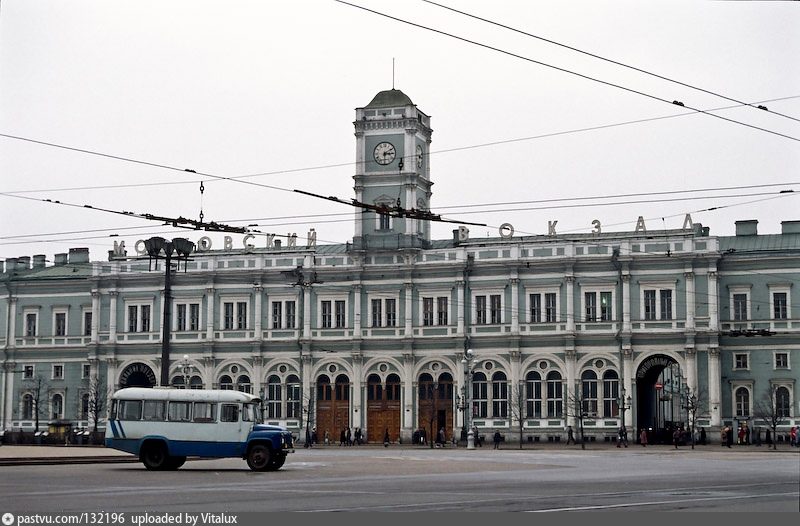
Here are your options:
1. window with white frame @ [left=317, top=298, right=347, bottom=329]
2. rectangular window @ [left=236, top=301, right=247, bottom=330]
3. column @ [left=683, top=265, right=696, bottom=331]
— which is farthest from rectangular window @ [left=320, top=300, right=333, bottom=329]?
column @ [left=683, top=265, right=696, bottom=331]

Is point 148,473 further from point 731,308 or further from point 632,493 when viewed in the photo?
point 731,308

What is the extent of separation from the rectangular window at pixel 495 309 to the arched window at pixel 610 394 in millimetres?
8321

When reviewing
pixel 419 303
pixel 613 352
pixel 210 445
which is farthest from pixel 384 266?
pixel 210 445

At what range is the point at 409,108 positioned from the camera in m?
91.1

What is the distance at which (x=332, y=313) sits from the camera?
92812 mm

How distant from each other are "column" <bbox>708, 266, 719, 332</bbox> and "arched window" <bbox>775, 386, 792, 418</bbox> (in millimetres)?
5529

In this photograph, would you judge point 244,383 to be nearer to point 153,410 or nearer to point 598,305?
point 598,305

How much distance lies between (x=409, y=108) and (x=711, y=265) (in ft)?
77.8

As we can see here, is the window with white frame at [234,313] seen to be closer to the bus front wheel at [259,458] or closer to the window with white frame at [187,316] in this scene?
the window with white frame at [187,316]

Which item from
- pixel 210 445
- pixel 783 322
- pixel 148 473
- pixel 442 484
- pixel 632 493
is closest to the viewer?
pixel 632 493

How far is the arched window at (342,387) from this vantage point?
92062mm

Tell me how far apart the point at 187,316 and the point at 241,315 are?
14.5 ft

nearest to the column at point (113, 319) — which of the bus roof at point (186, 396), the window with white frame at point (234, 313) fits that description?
the window with white frame at point (234, 313)

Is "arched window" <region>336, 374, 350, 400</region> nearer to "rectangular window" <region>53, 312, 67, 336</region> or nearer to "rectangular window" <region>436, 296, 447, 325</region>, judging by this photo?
"rectangular window" <region>436, 296, 447, 325</region>
